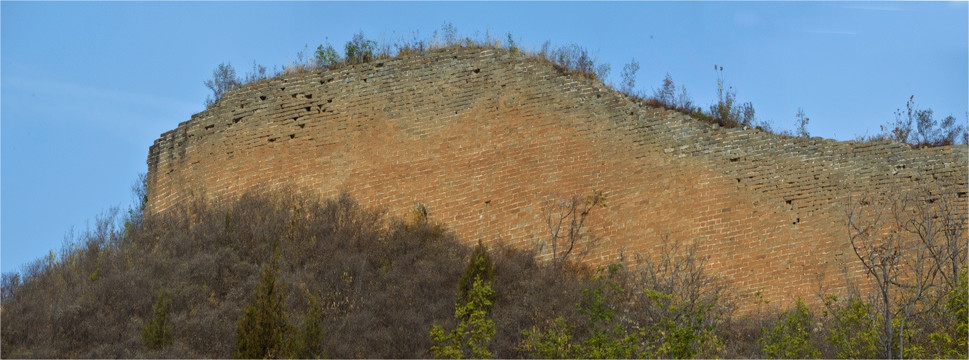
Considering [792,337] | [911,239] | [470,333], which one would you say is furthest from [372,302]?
[911,239]

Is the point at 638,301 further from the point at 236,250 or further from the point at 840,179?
the point at 236,250

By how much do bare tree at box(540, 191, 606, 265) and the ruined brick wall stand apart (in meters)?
0.12

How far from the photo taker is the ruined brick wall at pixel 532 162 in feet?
58.1

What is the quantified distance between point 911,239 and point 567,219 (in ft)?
14.7

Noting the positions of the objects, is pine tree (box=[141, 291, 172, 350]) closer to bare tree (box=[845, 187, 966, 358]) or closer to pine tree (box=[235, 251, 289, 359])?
pine tree (box=[235, 251, 289, 359])

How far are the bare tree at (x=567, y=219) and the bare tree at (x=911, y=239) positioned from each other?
3.42m

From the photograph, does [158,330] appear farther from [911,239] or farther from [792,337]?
[911,239]

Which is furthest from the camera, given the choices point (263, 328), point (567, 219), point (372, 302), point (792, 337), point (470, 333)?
point (567, 219)

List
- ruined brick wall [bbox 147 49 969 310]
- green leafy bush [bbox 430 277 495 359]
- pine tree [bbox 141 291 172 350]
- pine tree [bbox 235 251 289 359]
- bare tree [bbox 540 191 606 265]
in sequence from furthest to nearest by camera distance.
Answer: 1. bare tree [bbox 540 191 606 265]
2. ruined brick wall [bbox 147 49 969 310]
3. pine tree [bbox 141 291 172 350]
4. pine tree [bbox 235 251 289 359]
5. green leafy bush [bbox 430 277 495 359]

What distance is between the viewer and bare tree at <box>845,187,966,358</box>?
51.6 ft

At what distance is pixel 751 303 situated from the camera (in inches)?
687

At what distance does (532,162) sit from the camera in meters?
19.4

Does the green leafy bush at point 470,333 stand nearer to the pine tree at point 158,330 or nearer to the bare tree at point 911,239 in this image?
the pine tree at point 158,330

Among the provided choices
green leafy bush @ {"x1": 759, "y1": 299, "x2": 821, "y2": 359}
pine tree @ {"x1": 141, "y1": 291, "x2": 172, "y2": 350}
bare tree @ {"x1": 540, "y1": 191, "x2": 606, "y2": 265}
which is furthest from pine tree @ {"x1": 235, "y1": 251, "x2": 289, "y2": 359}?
green leafy bush @ {"x1": 759, "y1": 299, "x2": 821, "y2": 359}
